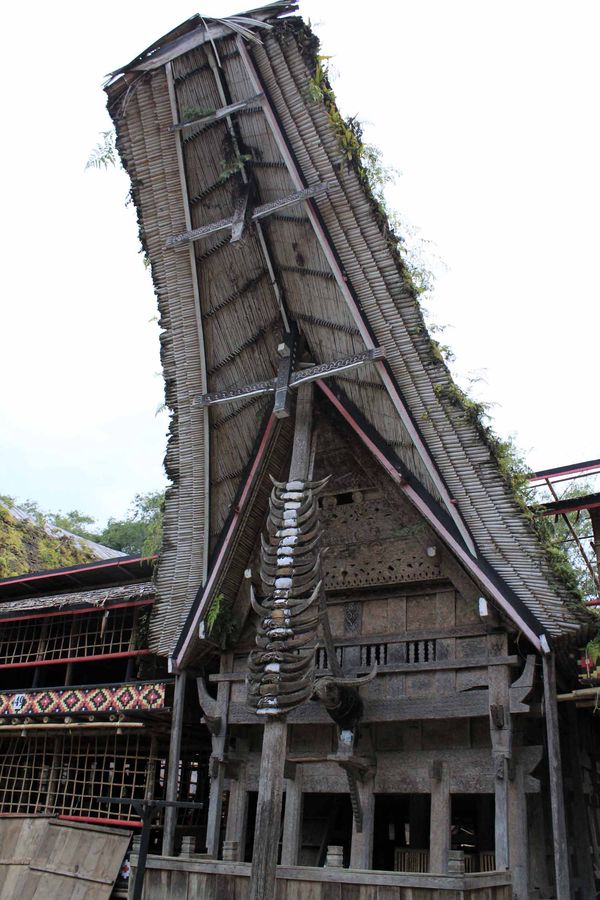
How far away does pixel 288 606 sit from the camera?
11523mm

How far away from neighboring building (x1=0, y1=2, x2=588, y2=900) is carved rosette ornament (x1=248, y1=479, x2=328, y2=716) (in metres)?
0.04

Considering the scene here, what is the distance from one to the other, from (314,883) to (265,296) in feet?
28.7

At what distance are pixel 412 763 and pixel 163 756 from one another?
5.86 metres

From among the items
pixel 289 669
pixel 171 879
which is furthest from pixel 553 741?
pixel 171 879

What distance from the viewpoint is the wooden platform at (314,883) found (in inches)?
392

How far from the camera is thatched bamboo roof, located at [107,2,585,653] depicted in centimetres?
1218

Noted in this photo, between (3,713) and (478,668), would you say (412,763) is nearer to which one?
(478,668)

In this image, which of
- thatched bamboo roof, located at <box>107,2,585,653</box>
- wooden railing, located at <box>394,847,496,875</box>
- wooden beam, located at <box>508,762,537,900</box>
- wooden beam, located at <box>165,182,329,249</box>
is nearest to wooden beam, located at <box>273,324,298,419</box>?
thatched bamboo roof, located at <box>107,2,585,653</box>

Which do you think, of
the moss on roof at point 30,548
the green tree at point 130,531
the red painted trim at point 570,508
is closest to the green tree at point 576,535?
the red painted trim at point 570,508

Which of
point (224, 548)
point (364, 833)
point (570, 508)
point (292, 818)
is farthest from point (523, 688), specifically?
point (224, 548)

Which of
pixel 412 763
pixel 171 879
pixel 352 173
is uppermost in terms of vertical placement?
pixel 352 173

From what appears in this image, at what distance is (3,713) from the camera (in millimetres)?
17938

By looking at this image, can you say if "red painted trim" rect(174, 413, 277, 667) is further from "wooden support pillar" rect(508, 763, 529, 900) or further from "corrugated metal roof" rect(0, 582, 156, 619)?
"wooden support pillar" rect(508, 763, 529, 900)

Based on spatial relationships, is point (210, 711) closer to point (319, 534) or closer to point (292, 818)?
point (292, 818)
